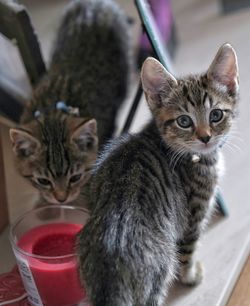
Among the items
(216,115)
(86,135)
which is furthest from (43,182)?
(216,115)

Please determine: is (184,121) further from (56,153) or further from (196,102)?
(56,153)

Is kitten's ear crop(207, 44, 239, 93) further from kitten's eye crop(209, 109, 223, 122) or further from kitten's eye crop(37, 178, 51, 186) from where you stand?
kitten's eye crop(37, 178, 51, 186)

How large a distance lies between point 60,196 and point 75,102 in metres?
0.33

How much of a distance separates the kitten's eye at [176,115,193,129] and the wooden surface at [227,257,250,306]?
487mm

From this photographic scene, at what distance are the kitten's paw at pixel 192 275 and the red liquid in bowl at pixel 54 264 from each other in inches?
10.6

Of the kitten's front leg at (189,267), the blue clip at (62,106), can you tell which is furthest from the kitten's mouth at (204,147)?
the blue clip at (62,106)

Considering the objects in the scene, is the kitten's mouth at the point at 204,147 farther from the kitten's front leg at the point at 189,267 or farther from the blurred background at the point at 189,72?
the blurred background at the point at 189,72

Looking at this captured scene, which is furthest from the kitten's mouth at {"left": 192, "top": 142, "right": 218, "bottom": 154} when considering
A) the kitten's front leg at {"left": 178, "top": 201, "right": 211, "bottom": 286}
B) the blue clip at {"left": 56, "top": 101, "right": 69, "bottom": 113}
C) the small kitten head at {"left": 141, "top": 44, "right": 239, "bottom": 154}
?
the blue clip at {"left": 56, "top": 101, "right": 69, "bottom": 113}

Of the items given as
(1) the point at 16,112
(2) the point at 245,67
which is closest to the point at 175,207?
(1) the point at 16,112

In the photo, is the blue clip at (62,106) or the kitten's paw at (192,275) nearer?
the kitten's paw at (192,275)

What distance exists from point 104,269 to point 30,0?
6.50ft

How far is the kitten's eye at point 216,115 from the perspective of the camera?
1.43m

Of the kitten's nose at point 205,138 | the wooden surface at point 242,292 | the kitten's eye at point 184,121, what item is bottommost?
the wooden surface at point 242,292

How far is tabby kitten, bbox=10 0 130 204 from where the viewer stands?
1.65m
